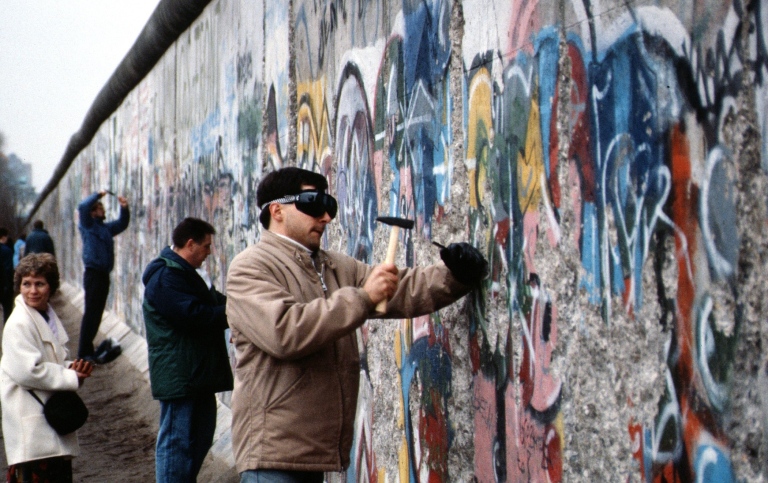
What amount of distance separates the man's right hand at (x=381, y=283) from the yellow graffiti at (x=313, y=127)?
2.44m

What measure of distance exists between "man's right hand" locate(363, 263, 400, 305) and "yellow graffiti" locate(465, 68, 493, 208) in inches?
22.1

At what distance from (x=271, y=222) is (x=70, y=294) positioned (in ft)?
72.1

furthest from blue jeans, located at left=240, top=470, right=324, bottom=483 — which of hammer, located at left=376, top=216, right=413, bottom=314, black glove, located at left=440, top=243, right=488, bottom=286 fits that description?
black glove, located at left=440, top=243, right=488, bottom=286

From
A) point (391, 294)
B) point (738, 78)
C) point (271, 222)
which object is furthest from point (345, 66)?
point (738, 78)

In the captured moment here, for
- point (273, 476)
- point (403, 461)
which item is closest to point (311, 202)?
point (273, 476)

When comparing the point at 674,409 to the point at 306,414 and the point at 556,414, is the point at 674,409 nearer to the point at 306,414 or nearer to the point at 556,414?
the point at 556,414

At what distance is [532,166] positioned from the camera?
10.5 ft

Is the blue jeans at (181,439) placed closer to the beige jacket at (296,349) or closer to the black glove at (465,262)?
the beige jacket at (296,349)

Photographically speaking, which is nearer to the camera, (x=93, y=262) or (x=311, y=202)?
(x=311, y=202)

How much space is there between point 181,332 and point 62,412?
810 mm

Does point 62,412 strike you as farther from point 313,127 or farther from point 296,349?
point 313,127

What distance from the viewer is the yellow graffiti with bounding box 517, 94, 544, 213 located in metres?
3.15

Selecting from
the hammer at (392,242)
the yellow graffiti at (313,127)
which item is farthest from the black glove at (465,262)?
the yellow graffiti at (313,127)

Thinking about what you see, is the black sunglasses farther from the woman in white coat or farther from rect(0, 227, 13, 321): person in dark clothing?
rect(0, 227, 13, 321): person in dark clothing
